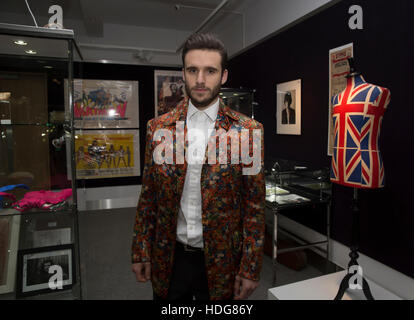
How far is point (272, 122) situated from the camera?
3.82 meters

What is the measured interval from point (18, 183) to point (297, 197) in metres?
2.40

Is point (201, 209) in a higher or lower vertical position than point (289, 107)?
lower

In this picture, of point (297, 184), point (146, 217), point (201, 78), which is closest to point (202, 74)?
point (201, 78)

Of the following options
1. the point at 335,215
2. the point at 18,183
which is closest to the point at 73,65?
the point at 18,183

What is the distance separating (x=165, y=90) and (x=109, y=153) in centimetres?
169

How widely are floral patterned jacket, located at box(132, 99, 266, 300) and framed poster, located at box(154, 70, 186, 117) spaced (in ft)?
14.8

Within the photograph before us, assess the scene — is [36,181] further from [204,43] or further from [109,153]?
[109,153]

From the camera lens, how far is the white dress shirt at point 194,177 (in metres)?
1.19

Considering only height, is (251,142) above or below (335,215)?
above

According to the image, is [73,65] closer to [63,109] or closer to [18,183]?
[63,109]

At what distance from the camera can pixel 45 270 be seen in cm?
147

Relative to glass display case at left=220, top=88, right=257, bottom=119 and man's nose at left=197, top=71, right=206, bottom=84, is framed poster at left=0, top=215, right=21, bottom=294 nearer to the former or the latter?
man's nose at left=197, top=71, right=206, bottom=84

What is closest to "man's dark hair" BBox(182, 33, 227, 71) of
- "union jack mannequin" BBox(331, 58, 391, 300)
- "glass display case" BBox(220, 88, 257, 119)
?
"union jack mannequin" BBox(331, 58, 391, 300)

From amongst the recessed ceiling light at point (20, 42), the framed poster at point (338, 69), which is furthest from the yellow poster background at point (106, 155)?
the recessed ceiling light at point (20, 42)
